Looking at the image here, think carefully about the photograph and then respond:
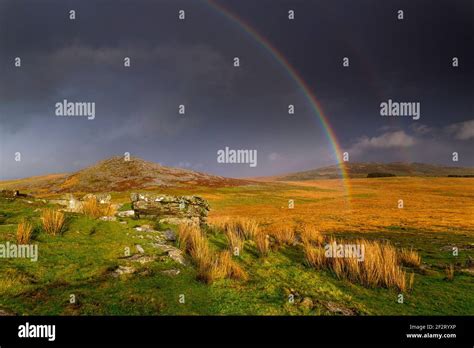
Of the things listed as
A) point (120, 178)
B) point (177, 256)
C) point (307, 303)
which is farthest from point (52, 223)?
point (120, 178)

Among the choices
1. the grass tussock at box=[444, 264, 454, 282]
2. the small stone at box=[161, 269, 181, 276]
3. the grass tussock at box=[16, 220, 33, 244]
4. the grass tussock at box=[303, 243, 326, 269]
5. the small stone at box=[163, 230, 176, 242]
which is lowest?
the grass tussock at box=[444, 264, 454, 282]

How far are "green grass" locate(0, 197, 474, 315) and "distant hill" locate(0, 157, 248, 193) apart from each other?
57.8 m

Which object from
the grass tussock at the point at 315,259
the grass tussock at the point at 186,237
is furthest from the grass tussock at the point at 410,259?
the grass tussock at the point at 186,237

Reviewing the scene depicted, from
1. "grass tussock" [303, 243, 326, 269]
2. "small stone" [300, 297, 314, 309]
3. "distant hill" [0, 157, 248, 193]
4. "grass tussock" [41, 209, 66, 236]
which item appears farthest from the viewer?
"distant hill" [0, 157, 248, 193]

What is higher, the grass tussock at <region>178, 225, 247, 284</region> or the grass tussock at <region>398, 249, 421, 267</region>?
the grass tussock at <region>178, 225, 247, 284</region>

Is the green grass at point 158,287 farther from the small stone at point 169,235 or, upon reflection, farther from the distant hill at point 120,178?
the distant hill at point 120,178

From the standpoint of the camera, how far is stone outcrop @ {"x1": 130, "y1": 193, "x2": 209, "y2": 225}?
47.6 ft

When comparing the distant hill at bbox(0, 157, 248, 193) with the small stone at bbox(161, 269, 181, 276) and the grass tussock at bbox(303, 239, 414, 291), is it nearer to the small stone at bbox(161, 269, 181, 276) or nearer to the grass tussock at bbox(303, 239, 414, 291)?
the small stone at bbox(161, 269, 181, 276)

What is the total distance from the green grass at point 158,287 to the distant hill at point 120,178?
57764 mm

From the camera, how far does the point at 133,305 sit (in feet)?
22.5

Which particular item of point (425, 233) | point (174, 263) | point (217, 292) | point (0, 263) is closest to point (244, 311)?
point (217, 292)

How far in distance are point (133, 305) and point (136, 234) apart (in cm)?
441

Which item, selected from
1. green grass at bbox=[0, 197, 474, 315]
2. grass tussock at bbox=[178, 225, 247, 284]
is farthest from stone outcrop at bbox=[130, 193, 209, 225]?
grass tussock at bbox=[178, 225, 247, 284]
